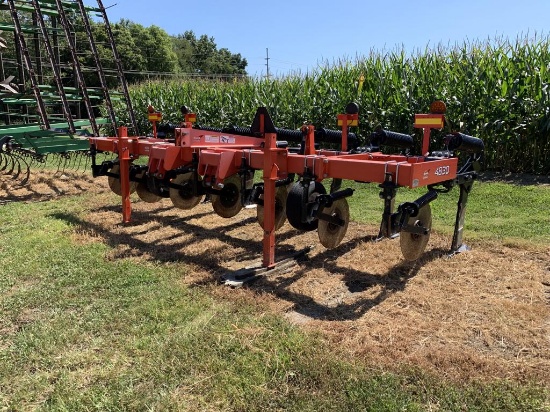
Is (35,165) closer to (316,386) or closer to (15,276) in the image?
(15,276)

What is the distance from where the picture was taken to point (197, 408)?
2504 mm

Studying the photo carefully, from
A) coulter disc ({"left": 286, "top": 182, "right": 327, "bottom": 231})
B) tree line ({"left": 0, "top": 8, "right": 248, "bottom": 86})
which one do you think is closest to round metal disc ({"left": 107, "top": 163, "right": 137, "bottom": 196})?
coulter disc ({"left": 286, "top": 182, "right": 327, "bottom": 231})

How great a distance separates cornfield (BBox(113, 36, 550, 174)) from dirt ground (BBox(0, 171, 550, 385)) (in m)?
4.22

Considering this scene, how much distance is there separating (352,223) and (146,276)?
3.09 meters

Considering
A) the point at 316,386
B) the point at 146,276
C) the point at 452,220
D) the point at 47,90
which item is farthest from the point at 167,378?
the point at 47,90

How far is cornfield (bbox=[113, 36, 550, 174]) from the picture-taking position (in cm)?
926

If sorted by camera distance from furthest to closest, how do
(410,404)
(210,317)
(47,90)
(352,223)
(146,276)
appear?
(47,90), (352,223), (146,276), (210,317), (410,404)

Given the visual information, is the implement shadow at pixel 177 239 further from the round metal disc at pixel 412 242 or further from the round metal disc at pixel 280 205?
the round metal disc at pixel 412 242

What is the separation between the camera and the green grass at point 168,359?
8.36ft

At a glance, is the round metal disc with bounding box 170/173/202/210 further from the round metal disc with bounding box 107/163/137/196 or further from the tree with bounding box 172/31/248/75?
the tree with bounding box 172/31/248/75

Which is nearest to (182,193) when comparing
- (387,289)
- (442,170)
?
(387,289)

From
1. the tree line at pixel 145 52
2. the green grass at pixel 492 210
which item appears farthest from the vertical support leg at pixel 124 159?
the tree line at pixel 145 52

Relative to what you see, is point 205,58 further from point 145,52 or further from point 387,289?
point 387,289

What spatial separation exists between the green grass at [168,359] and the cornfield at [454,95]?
6.02 metres
